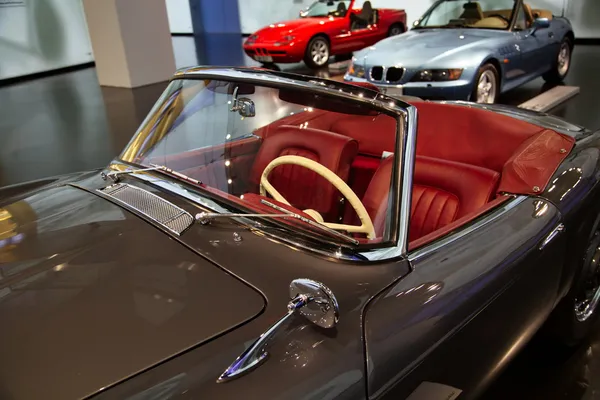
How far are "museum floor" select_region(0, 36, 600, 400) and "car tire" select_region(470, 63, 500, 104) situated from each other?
2.55ft

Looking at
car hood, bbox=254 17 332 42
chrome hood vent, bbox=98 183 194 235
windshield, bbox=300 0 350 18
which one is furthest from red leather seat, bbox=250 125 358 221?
windshield, bbox=300 0 350 18

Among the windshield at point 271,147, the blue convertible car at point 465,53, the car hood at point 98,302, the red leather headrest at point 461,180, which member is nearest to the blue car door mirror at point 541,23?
the blue convertible car at point 465,53

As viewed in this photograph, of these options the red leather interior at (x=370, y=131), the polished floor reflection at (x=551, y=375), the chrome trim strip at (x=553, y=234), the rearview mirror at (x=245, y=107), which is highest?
the rearview mirror at (x=245, y=107)

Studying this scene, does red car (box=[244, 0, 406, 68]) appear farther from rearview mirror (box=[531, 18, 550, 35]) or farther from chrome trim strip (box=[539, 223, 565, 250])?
chrome trim strip (box=[539, 223, 565, 250])

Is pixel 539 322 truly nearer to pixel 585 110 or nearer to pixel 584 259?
pixel 584 259

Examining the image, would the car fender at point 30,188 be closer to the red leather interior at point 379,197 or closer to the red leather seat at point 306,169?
the red leather seat at point 306,169

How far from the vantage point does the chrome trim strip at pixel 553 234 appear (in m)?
1.71

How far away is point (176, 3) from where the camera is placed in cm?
1855

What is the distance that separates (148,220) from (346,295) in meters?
0.66

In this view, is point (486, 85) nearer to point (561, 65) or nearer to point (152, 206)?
point (561, 65)

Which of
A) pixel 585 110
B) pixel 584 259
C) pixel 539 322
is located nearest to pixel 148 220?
pixel 539 322

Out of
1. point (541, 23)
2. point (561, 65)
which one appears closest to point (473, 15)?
point (541, 23)

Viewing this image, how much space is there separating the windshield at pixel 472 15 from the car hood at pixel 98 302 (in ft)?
19.2

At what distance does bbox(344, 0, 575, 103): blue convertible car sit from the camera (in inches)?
215
